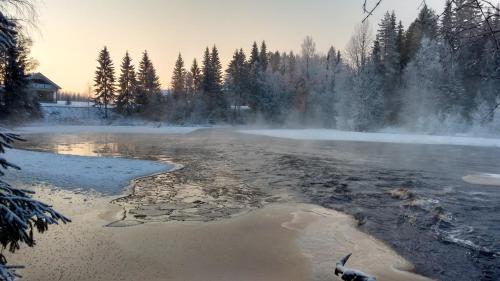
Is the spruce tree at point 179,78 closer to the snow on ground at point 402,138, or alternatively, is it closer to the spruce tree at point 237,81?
the spruce tree at point 237,81

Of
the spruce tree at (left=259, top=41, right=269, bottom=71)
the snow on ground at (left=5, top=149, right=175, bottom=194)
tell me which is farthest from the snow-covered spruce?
the spruce tree at (left=259, top=41, right=269, bottom=71)

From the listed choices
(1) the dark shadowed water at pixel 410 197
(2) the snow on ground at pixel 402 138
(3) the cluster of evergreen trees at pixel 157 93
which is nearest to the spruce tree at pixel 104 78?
(3) the cluster of evergreen trees at pixel 157 93

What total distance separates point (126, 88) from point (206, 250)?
68251 millimetres

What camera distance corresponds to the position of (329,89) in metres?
72.7

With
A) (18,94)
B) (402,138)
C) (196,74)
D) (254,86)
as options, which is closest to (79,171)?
(402,138)

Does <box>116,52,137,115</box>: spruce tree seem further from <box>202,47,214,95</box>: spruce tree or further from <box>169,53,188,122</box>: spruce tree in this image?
<box>202,47,214,95</box>: spruce tree

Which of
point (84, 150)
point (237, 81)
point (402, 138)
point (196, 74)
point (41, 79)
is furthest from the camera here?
point (196, 74)

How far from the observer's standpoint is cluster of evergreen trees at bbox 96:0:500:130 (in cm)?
5234

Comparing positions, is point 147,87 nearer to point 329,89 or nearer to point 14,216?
point 329,89

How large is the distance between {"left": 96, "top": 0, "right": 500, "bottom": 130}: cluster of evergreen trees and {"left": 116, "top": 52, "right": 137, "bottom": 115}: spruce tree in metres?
0.18

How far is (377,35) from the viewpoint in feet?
218

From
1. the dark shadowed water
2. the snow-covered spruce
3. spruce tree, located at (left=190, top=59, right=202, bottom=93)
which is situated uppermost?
spruce tree, located at (left=190, top=59, right=202, bottom=93)

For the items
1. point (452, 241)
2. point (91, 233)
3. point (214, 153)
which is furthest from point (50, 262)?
point (214, 153)

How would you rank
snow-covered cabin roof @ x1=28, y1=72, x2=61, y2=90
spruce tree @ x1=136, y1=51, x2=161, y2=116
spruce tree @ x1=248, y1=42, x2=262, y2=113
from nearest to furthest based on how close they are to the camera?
snow-covered cabin roof @ x1=28, y1=72, x2=61, y2=90
spruce tree @ x1=136, y1=51, x2=161, y2=116
spruce tree @ x1=248, y1=42, x2=262, y2=113
